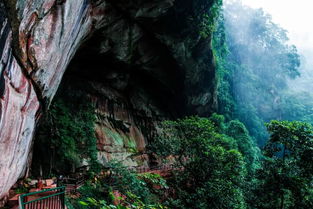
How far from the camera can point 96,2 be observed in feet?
28.2


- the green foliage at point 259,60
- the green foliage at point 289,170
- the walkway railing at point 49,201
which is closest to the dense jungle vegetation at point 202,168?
the green foliage at point 289,170

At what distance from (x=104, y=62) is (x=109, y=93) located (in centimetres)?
276

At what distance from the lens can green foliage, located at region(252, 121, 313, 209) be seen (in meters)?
8.99

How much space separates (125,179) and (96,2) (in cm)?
668

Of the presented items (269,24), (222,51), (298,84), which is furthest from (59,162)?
→ (298,84)

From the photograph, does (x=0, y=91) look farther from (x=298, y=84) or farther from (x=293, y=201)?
(x=298, y=84)

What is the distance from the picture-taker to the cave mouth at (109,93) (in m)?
9.55

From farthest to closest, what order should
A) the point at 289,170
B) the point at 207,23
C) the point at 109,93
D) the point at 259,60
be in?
1. the point at 259,60
2. the point at 109,93
3. the point at 207,23
4. the point at 289,170

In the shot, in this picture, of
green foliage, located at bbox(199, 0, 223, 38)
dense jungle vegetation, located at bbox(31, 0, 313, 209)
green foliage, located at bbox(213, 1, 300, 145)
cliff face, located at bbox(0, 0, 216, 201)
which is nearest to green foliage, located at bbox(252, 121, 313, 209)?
dense jungle vegetation, located at bbox(31, 0, 313, 209)

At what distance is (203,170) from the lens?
35.7ft

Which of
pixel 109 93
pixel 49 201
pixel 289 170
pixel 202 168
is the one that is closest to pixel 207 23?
pixel 109 93

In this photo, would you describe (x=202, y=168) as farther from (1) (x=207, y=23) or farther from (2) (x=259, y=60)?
(2) (x=259, y=60)

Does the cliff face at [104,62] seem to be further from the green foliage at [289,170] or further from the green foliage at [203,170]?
the green foliage at [289,170]

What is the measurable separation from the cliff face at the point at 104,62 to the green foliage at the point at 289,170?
26.0 ft
